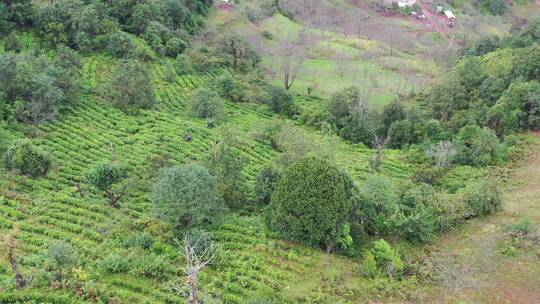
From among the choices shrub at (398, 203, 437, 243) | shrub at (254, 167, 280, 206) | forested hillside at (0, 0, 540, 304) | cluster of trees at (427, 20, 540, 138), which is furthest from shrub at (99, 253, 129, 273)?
cluster of trees at (427, 20, 540, 138)

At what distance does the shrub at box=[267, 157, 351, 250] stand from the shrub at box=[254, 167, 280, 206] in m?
3.64

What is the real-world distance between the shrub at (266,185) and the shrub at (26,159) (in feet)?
46.4

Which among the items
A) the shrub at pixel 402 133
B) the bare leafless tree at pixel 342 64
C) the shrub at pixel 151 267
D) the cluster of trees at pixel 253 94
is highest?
the shrub at pixel 151 267

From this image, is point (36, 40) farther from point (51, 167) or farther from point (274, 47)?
point (274, 47)

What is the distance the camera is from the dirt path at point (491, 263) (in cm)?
3008

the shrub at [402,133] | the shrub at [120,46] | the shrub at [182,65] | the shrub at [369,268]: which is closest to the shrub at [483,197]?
the shrub at [369,268]

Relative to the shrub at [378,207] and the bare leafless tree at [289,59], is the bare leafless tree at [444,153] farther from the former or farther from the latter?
the bare leafless tree at [289,59]

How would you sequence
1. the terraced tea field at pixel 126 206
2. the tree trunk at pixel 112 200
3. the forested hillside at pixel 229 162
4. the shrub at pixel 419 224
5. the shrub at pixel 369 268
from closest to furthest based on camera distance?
the terraced tea field at pixel 126 206, the forested hillside at pixel 229 162, the shrub at pixel 369 268, the shrub at pixel 419 224, the tree trunk at pixel 112 200

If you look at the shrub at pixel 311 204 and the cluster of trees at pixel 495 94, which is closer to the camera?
the shrub at pixel 311 204

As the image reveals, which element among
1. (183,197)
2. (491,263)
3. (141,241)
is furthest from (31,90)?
(491,263)

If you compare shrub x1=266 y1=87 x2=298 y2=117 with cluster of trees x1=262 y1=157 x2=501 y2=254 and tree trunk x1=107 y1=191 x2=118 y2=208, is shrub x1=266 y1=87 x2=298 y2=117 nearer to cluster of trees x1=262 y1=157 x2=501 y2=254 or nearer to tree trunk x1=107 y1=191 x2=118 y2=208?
cluster of trees x1=262 y1=157 x2=501 y2=254

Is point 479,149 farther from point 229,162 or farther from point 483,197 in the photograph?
point 229,162

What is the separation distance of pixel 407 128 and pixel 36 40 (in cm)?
4037

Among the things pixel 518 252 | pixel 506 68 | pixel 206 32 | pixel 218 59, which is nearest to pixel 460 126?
pixel 506 68
